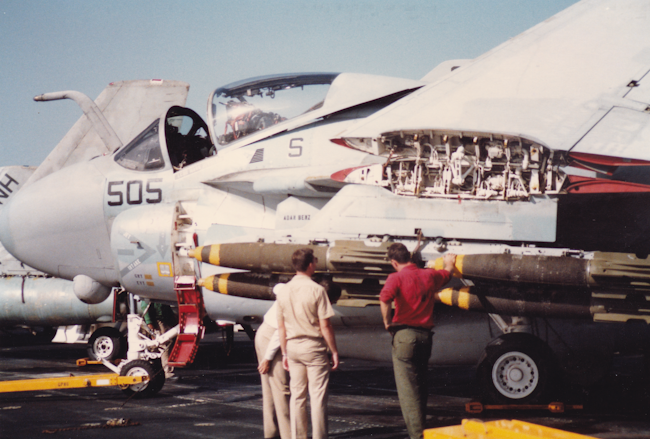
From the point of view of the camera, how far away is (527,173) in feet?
23.7

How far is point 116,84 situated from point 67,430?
17.5 meters

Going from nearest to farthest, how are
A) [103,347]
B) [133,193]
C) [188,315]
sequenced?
[188,315]
[133,193]
[103,347]

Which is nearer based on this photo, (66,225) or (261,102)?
(261,102)

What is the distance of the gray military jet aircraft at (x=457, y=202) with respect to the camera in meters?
6.80

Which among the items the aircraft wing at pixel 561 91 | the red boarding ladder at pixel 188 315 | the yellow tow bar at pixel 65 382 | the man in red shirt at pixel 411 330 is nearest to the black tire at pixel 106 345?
the red boarding ladder at pixel 188 315

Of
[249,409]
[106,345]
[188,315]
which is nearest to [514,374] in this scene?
[249,409]

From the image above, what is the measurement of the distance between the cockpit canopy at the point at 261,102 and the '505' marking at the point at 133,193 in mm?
1219

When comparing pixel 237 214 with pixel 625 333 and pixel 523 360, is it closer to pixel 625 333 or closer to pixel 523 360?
pixel 523 360

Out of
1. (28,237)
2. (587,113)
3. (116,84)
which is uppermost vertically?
(116,84)

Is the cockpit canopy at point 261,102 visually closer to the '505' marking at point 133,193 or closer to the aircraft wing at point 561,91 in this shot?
the '505' marking at point 133,193

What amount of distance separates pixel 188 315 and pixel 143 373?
1028 mm

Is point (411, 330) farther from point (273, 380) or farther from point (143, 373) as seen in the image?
point (143, 373)

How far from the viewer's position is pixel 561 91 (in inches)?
279

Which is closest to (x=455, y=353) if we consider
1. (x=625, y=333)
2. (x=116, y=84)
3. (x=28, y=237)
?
(x=625, y=333)
